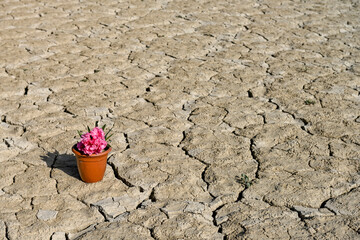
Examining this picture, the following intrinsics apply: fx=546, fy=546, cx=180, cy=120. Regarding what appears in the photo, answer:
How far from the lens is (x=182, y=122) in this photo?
15.3 feet

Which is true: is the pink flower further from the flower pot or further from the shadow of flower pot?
the shadow of flower pot

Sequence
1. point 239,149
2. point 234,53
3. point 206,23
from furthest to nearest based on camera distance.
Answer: point 206,23 → point 234,53 → point 239,149

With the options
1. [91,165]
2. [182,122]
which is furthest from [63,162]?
[182,122]

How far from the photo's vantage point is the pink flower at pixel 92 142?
11.7 feet

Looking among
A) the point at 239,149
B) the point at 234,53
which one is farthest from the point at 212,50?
the point at 239,149

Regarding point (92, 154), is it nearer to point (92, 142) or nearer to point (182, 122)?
point (92, 142)

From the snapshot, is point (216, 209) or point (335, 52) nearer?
point (216, 209)

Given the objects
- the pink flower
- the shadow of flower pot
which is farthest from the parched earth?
the pink flower

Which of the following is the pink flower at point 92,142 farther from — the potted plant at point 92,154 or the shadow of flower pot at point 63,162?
the shadow of flower pot at point 63,162

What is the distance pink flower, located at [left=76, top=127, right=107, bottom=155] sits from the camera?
11.7 feet

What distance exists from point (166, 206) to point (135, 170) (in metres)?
0.52

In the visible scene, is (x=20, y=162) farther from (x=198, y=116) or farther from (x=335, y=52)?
(x=335, y=52)

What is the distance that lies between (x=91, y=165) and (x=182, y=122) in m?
1.24

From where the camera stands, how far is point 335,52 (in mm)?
6492
